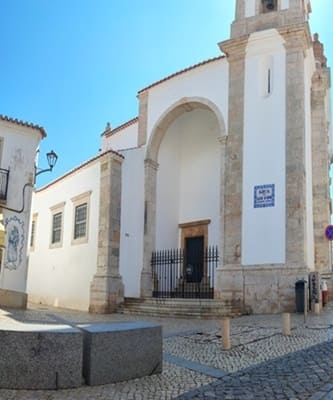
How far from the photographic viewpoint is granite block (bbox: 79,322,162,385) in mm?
4668

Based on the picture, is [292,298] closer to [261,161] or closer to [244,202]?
[244,202]

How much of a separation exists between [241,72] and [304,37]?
79.8 inches

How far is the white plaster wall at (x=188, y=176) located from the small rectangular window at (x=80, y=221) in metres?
2.49

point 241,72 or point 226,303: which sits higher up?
point 241,72

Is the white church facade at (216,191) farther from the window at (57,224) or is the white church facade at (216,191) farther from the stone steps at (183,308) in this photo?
the stone steps at (183,308)

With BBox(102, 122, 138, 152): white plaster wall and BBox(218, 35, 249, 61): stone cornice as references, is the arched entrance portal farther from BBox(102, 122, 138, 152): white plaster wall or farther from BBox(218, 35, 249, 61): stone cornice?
BBox(102, 122, 138, 152): white plaster wall

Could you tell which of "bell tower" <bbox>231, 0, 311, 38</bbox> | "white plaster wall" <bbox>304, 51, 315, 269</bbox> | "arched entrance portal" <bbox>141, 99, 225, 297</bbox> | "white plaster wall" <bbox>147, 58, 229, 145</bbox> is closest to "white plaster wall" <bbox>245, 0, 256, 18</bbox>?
"bell tower" <bbox>231, 0, 311, 38</bbox>

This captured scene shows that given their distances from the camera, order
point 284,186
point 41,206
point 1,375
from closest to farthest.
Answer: point 1,375, point 284,186, point 41,206

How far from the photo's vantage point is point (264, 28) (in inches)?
579

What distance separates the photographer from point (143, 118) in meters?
17.0

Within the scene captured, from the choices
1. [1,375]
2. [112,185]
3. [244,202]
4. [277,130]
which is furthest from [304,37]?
[1,375]

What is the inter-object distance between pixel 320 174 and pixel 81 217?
328 inches

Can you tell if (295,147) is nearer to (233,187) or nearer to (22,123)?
(233,187)

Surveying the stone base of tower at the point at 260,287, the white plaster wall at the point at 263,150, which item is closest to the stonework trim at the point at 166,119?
the white plaster wall at the point at 263,150
